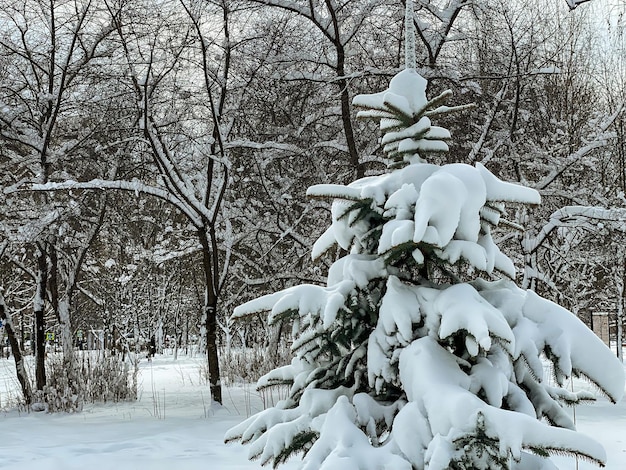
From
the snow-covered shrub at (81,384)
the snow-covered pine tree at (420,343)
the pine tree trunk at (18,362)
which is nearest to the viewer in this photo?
the snow-covered pine tree at (420,343)

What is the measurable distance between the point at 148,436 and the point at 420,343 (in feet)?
14.0

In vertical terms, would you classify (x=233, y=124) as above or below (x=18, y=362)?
above

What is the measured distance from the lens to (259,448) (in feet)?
7.35

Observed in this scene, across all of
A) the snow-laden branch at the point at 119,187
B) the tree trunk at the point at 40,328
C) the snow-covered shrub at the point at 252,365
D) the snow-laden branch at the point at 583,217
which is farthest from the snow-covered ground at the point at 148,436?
the snow-laden branch at the point at 119,187

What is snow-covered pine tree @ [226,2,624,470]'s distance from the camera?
6.10 ft

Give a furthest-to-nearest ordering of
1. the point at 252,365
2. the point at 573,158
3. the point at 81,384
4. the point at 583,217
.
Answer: the point at 252,365
the point at 81,384
the point at 573,158
the point at 583,217

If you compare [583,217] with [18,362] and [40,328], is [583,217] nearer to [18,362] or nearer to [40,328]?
[40,328]

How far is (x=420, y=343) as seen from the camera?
6.95 feet

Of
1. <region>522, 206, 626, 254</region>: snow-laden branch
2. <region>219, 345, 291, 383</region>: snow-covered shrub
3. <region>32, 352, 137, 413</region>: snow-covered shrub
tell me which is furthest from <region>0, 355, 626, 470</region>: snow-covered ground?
<region>522, 206, 626, 254</region>: snow-laden branch

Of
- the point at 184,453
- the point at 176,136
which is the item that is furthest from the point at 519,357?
the point at 176,136

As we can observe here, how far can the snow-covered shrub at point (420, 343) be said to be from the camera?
1859 mm

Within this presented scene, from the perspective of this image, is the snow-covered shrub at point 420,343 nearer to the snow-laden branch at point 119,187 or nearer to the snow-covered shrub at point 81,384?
the snow-laden branch at point 119,187

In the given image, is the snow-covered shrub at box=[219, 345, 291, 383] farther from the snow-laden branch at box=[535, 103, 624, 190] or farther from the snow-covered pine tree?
the snow-covered pine tree

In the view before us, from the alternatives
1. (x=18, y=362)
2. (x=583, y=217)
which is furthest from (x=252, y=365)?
(x=583, y=217)
